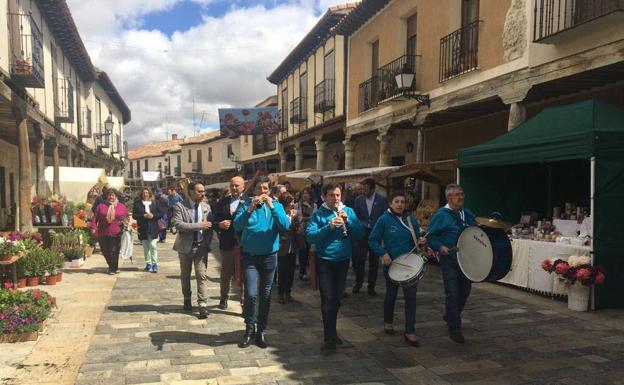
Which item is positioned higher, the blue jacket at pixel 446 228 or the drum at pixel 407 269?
the blue jacket at pixel 446 228

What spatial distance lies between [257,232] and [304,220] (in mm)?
3208

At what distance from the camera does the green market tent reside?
243 inches

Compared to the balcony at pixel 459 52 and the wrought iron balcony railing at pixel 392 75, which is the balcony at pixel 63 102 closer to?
the wrought iron balcony railing at pixel 392 75

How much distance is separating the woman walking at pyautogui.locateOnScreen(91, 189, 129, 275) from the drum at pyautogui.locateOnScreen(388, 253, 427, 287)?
6.06 m

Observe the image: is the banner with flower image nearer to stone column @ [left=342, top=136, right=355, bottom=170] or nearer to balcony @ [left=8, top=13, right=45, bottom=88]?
stone column @ [left=342, top=136, right=355, bottom=170]

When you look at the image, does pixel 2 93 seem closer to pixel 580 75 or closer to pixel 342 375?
pixel 342 375

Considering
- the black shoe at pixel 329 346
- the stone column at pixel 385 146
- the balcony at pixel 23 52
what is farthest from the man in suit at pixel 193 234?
the stone column at pixel 385 146

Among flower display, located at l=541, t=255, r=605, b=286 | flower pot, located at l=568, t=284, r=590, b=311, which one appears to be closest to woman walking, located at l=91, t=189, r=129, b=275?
flower display, located at l=541, t=255, r=605, b=286

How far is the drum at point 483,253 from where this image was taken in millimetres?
4629

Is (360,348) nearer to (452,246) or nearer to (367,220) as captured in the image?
(452,246)

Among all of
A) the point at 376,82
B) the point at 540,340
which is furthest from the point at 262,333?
the point at 376,82

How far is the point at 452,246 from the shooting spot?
495 centimetres

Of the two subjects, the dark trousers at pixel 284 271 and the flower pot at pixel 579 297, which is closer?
the flower pot at pixel 579 297

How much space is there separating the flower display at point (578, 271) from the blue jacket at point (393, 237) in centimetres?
259
